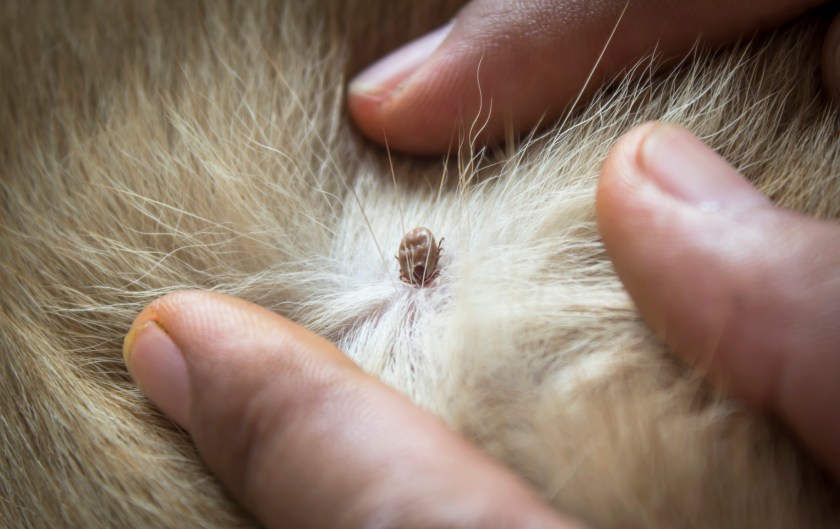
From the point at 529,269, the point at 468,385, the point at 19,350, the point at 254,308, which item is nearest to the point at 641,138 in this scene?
the point at 529,269

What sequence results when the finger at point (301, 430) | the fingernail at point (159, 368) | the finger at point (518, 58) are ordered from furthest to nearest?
the finger at point (518, 58)
the fingernail at point (159, 368)
the finger at point (301, 430)

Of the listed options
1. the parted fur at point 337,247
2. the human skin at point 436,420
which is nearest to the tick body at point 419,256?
the parted fur at point 337,247

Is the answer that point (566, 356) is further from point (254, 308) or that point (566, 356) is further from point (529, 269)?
point (254, 308)

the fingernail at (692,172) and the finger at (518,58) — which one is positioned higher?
the finger at (518,58)

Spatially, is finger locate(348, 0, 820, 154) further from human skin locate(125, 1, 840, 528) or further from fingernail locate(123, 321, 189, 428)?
fingernail locate(123, 321, 189, 428)

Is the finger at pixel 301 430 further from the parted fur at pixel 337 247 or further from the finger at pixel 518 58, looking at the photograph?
the finger at pixel 518 58

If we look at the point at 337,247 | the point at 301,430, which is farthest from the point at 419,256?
the point at 301,430
